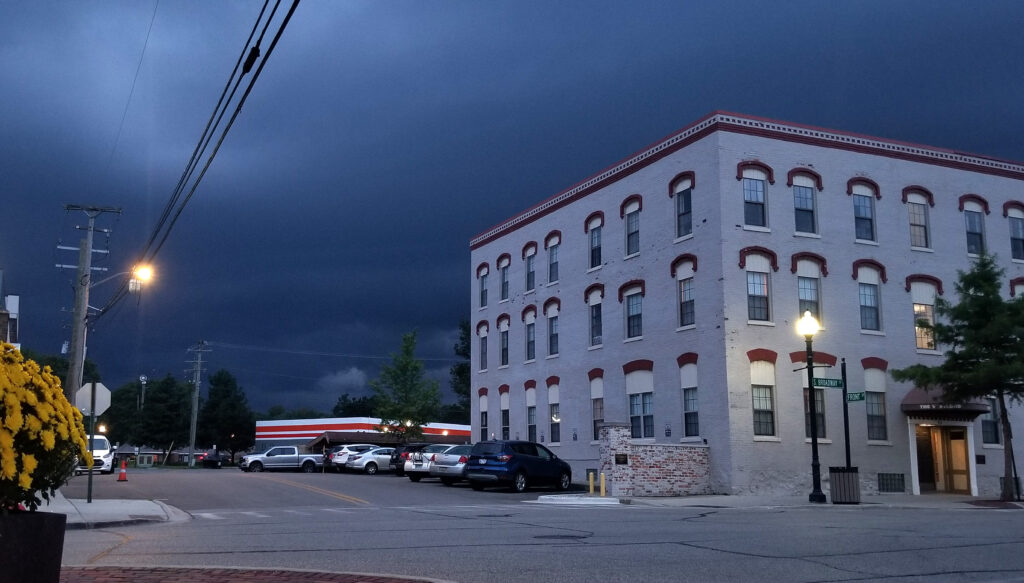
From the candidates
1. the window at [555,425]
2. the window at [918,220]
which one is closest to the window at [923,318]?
the window at [918,220]

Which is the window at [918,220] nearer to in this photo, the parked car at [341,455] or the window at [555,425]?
the window at [555,425]

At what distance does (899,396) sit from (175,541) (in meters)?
25.7

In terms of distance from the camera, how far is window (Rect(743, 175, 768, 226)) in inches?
1216

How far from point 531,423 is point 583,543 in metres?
28.5

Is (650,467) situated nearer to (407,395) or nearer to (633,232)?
(633,232)

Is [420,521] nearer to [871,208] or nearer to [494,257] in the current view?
[871,208]

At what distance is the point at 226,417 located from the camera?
104938 mm

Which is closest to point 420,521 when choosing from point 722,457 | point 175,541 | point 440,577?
point 175,541

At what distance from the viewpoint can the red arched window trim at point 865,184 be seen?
32.4 m

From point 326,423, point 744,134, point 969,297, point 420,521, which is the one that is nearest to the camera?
point 420,521

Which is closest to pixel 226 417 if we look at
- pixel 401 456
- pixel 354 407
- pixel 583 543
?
pixel 354 407

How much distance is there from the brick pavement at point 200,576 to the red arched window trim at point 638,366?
24.5 metres

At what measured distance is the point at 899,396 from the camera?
3200cm

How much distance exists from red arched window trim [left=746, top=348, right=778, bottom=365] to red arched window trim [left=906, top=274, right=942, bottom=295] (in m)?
6.72
